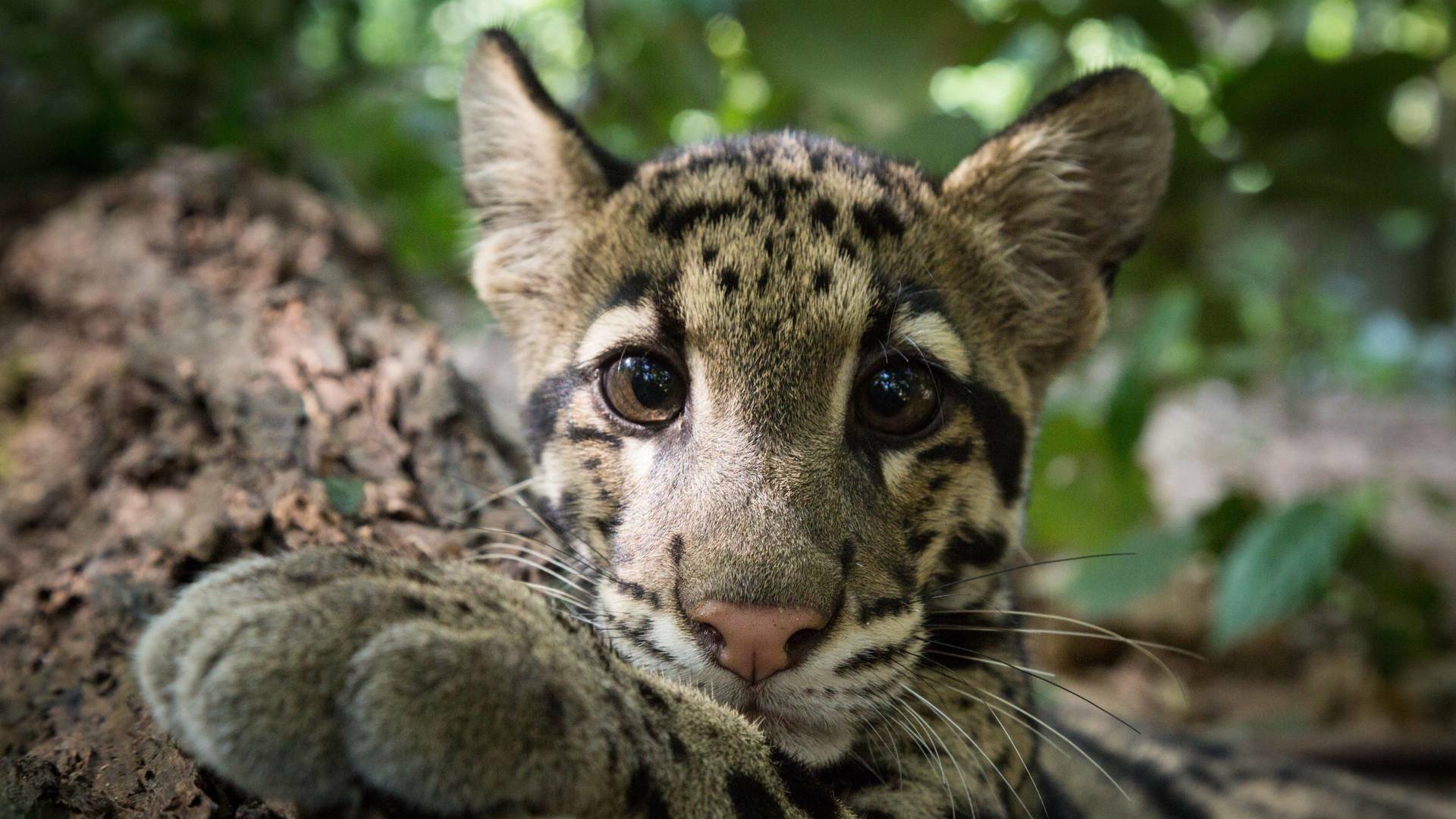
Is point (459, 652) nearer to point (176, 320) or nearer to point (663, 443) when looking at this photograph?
point (663, 443)

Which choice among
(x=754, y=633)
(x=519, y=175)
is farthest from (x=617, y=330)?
(x=754, y=633)

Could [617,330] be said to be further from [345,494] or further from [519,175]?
[519,175]

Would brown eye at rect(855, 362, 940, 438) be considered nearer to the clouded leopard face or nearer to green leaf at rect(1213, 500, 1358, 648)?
the clouded leopard face

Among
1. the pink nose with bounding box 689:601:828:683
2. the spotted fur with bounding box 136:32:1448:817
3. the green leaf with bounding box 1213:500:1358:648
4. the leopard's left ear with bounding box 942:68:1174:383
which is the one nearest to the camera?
the spotted fur with bounding box 136:32:1448:817

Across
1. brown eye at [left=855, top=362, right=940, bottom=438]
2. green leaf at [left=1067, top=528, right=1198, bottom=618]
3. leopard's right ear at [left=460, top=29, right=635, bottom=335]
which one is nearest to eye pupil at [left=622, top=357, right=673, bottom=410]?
brown eye at [left=855, top=362, right=940, bottom=438]

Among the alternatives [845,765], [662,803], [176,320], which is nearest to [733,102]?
[176,320]

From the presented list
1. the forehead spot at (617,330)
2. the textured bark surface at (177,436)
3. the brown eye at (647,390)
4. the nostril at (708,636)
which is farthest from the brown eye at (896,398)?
the textured bark surface at (177,436)
